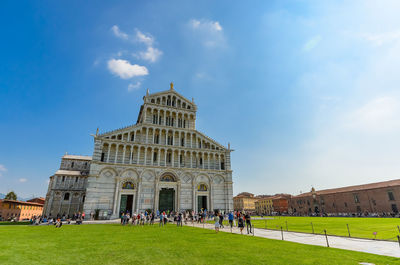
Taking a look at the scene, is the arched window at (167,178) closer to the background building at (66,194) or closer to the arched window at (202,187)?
the arched window at (202,187)

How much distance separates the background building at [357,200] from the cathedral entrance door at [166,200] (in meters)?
50.6

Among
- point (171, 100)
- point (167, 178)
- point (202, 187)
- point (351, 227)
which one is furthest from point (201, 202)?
Answer: point (351, 227)

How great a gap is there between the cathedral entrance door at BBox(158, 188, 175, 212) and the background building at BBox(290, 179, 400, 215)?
50632 mm

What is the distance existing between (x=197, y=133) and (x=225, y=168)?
861 cm

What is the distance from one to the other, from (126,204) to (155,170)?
22.1 feet

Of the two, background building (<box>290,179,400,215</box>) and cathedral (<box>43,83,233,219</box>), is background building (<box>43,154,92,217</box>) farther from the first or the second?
background building (<box>290,179,400,215</box>)

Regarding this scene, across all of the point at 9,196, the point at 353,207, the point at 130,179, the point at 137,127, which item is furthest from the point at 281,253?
the point at 9,196

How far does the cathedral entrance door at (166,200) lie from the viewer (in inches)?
1331

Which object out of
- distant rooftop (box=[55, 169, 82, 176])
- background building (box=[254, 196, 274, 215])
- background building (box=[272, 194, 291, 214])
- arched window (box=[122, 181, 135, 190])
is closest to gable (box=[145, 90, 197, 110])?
arched window (box=[122, 181, 135, 190])

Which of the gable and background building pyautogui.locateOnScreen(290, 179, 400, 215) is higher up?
the gable

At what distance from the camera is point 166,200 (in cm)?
3431

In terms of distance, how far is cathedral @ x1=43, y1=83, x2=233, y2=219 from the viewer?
31516 millimetres

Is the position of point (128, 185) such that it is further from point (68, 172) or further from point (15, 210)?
point (15, 210)

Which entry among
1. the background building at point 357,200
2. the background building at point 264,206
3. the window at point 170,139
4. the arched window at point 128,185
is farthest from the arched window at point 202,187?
the background building at point 264,206
